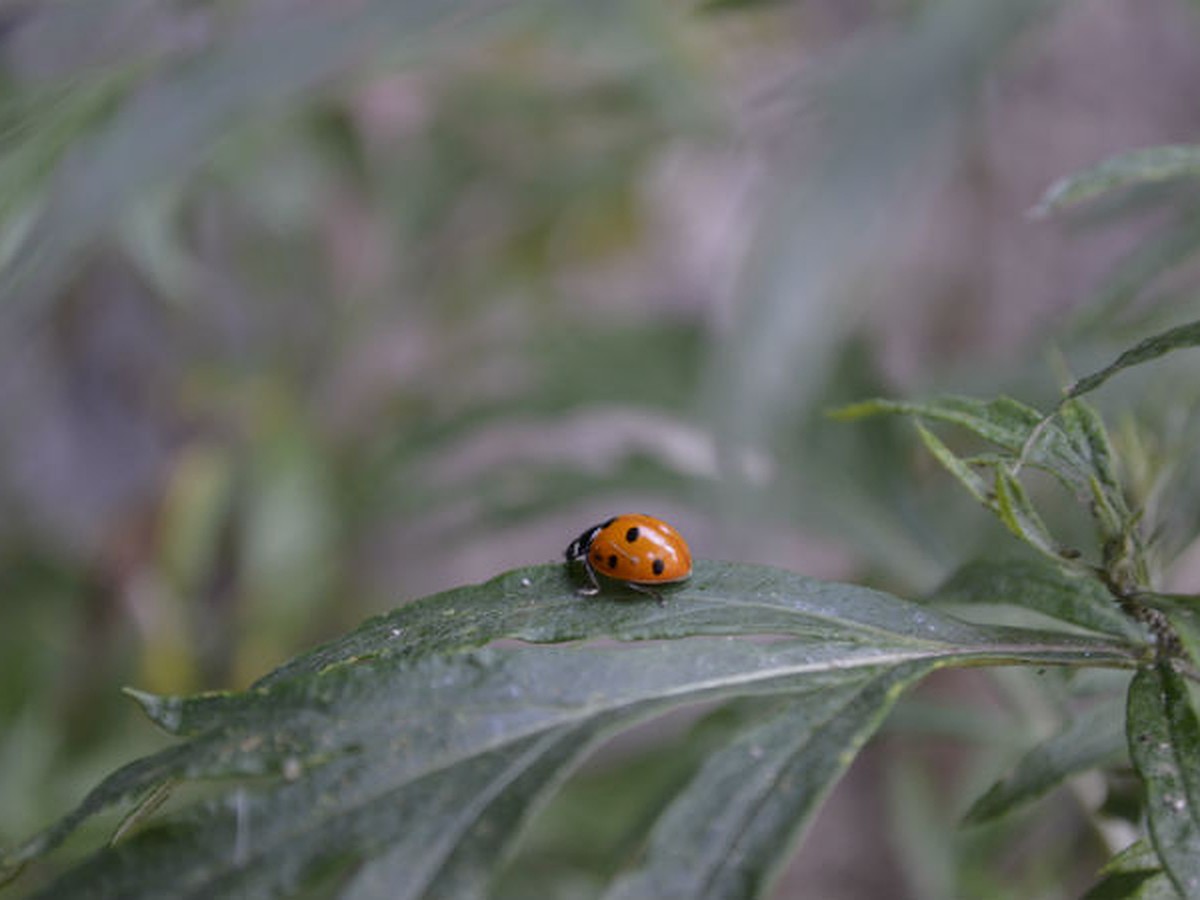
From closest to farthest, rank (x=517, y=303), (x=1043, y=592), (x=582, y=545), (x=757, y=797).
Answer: (x=757, y=797)
(x=1043, y=592)
(x=582, y=545)
(x=517, y=303)

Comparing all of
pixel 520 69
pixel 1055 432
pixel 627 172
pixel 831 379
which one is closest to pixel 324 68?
pixel 831 379

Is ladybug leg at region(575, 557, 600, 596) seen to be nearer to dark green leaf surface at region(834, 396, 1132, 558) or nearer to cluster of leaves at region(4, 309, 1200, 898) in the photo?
cluster of leaves at region(4, 309, 1200, 898)

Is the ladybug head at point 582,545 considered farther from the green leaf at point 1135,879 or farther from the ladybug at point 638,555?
the green leaf at point 1135,879

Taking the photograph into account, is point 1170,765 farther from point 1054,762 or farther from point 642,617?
point 642,617

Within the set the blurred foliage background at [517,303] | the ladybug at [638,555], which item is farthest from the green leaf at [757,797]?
the blurred foliage background at [517,303]

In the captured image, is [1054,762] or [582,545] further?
[582,545]

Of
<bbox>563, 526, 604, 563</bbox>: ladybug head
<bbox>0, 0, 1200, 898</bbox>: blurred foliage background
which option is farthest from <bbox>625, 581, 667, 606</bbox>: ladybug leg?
<bbox>0, 0, 1200, 898</bbox>: blurred foliage background

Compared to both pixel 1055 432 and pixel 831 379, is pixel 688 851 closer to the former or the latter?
pixel 1055 432

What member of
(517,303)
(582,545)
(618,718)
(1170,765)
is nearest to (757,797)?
(618,718)
